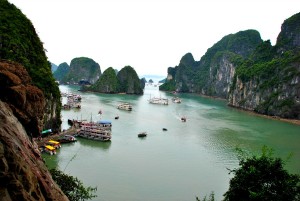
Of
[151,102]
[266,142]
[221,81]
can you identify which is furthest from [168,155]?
[221,81]

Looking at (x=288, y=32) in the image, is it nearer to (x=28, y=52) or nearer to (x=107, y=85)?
(x=107, y=85)

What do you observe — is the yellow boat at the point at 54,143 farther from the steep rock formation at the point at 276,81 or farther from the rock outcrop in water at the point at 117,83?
the rock outcrop in water at the point at 117,83

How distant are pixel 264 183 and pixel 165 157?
2431cm

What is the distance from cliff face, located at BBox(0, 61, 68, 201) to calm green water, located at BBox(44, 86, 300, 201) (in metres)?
15.5

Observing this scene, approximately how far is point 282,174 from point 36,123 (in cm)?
1264

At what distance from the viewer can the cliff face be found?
7.81m

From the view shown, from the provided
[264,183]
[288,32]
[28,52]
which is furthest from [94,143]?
[288,32]

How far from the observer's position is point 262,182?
17328mm

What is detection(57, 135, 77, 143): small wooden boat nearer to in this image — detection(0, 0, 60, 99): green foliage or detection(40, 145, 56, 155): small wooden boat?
detection(40, 145, 56, 155): small wooden boat

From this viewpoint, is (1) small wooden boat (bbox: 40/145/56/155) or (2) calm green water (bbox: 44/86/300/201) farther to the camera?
(1) small wooden boat (bbox: 40/145/56/155)

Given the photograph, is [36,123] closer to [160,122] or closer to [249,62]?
[160,122]

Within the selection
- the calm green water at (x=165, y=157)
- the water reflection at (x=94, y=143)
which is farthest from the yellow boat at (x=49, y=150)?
the water reflection at (x=94, y=143)

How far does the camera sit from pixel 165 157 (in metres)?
41.2

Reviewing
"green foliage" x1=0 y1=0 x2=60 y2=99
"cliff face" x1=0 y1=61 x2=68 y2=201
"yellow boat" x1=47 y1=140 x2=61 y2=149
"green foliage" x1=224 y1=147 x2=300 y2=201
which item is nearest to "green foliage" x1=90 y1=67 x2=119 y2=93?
"green foliage" x1=0 y1=0 x2=60 y2=99
